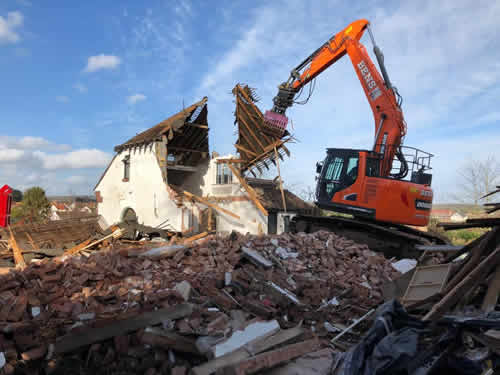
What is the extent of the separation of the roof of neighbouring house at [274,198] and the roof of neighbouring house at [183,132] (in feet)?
12.5

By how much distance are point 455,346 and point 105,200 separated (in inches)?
848

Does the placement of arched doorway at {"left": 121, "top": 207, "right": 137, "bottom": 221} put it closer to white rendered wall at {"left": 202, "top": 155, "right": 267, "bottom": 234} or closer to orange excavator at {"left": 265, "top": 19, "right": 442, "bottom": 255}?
white rendered wall at {"left": 202, "top": 155, "right": 267, "bottom": 234}

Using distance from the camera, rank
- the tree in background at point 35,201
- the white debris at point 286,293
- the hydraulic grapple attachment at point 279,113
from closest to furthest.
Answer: the white debris at point 286,293, the hydraulic grapple attachment at point 279,113, the tree in background at point 35,201

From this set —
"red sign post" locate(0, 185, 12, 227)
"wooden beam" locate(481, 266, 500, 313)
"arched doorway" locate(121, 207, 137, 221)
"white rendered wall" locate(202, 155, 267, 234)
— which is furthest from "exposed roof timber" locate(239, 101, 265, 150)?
"wooden beam" locate(481, 266, 500, 313)

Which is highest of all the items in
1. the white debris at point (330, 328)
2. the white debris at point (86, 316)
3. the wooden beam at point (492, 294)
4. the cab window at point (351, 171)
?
the cab window at point (351, 171)

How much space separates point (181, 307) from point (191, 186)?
16842 millimetres

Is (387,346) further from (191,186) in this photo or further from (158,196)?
(191,186)

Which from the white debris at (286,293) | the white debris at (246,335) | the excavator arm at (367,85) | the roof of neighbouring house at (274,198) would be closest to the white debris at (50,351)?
the white debris at (246,335)

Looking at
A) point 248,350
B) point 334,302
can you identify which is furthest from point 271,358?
point 334,302

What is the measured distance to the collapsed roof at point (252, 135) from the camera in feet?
46.6

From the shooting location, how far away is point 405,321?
309cm

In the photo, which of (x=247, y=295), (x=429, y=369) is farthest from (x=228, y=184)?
(x=429, y=369)

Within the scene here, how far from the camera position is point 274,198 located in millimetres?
18672

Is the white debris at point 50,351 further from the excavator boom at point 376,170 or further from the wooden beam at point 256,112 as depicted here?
the wooden beam at point 256,112
